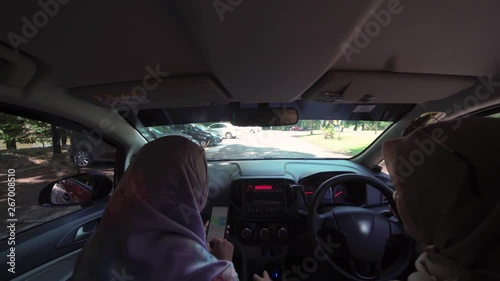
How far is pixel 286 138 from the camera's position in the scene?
344 centimetres

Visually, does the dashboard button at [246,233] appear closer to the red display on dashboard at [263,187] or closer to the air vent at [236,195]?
the air vent at [236,195]

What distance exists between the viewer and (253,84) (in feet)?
6.02

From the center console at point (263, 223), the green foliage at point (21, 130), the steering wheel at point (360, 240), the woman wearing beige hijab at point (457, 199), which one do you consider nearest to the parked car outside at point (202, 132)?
the center console at point (263, 223)

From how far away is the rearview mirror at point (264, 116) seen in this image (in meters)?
2.73

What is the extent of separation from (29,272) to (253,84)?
1963mm

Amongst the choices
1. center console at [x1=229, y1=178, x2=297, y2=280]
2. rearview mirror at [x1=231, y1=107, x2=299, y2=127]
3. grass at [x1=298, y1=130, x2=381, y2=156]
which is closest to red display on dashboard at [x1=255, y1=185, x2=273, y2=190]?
center console at [x1=229, y1=178, x2=297, y2=280]

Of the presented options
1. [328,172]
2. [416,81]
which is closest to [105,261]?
[416,81]

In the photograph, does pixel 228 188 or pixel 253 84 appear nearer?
pixel 253 84

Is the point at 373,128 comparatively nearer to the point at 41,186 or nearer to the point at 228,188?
the point at 228,188

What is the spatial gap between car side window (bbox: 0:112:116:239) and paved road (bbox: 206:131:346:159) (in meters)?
1.45

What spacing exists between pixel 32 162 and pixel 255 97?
1.76m

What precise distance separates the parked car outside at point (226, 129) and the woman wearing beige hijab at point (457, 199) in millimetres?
2331

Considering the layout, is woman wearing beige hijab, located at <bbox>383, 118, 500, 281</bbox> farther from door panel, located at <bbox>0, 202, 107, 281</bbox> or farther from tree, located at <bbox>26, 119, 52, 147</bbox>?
tree, located at <bbox>26, 119, 52, 147</bbox>

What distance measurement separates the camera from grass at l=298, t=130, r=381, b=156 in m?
3.40
